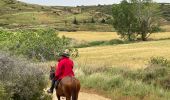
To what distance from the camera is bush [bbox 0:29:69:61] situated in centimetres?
3425

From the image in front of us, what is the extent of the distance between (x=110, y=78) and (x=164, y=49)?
1450 inches

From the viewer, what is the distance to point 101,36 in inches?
3442

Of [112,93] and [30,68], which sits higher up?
[30,68]

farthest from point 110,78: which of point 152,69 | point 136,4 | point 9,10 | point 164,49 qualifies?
point 9,10

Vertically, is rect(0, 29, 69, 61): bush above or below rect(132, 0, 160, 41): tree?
above

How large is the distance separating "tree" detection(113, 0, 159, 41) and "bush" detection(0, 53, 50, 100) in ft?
209

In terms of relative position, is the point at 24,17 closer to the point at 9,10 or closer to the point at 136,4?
the point at 9,10

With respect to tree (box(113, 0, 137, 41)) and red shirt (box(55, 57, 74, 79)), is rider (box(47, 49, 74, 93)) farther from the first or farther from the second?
tree (box(113, 0, 137, 41))

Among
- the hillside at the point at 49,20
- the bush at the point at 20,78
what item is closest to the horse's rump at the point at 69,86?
the bush at the point at 20,78

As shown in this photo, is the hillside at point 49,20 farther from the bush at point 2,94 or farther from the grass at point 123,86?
the bush at point 2,94

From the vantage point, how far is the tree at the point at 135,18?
266ft

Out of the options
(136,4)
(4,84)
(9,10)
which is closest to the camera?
(4,84)

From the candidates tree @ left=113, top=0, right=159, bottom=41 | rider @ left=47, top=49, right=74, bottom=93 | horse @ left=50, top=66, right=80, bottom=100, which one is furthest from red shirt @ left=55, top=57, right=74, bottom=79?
tree @ left=113, top=0, right=159, bottom=41

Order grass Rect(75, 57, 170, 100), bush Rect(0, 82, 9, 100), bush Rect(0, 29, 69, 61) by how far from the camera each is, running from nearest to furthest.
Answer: bush Rect(0, 82, 9, 100) → grass Rect(75, 57, 170, 100) → bush Rect(0, 29, 69, 61)
